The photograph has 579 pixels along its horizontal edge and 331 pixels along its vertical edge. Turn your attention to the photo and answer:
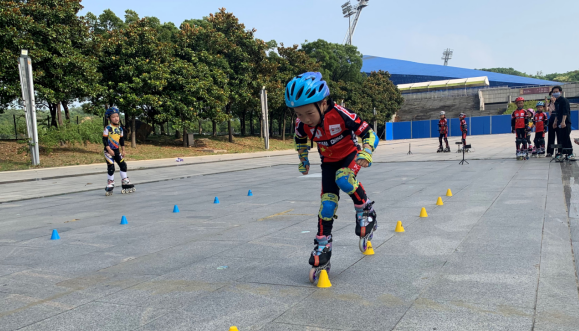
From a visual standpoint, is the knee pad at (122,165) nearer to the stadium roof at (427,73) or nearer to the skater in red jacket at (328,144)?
the skater in red jacket at (328,144)

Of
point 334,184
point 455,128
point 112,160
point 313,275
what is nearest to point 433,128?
point 455,128

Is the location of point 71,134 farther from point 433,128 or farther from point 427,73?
point 427,73

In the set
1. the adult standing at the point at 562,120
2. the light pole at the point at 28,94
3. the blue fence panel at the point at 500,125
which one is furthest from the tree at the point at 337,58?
the adult standing at the point at 562,120

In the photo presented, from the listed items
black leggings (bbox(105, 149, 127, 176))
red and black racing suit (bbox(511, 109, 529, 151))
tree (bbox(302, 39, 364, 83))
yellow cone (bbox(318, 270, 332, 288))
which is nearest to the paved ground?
yellow cone (bbox(318, 270, 332, 288))

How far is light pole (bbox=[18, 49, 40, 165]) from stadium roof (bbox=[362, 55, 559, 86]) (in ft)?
327

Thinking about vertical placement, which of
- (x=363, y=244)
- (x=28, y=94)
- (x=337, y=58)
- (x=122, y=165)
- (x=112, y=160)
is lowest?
(x=363, y=244)

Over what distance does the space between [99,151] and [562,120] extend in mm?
23713

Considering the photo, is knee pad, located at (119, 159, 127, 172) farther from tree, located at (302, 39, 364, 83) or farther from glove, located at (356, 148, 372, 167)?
tree, located at (302, 39, 364, 83)

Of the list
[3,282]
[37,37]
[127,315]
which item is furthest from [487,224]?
[37,37]

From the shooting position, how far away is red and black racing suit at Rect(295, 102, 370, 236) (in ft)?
13.9

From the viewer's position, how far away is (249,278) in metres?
4.30

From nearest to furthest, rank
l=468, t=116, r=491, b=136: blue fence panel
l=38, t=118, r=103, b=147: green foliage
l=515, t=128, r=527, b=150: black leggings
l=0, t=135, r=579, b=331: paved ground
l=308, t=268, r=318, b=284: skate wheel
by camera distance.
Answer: l=0, t=135, r=579, b=331: paved ground, l=308, t=268, r=318, b=284: skate wheel, l=515, t=128, r=527, b=150: black leggings, l=38, t=118, r=103, b=147: green foliage, l=468, t=116, r=491, b=136: blue fence panel

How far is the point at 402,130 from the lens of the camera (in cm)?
6594

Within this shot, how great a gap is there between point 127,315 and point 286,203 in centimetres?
569
